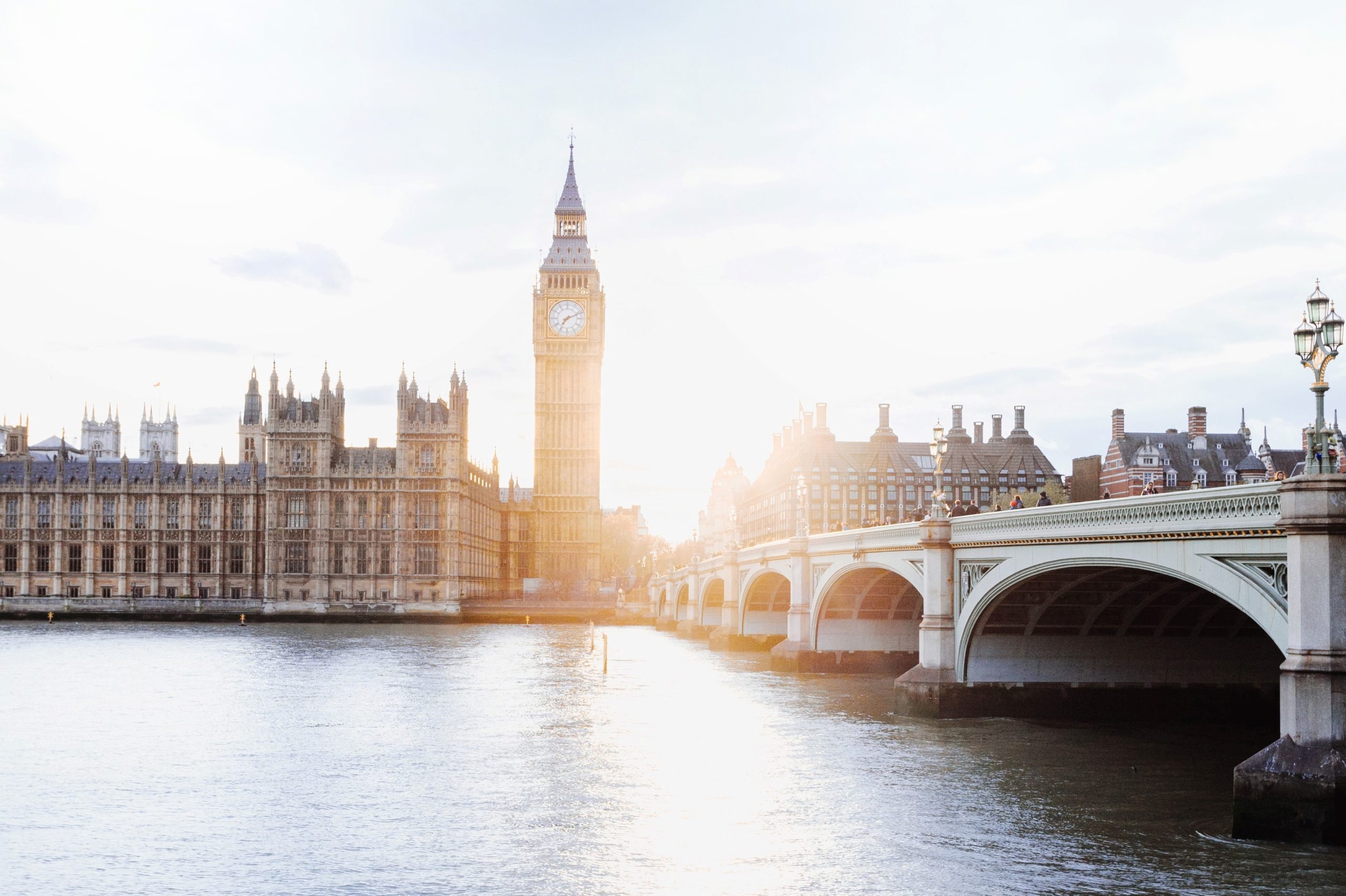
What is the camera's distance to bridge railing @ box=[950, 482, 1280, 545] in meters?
20.5

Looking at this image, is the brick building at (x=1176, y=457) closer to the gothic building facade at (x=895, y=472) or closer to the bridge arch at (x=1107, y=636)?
the gothic building facade at (x=895, y=472)

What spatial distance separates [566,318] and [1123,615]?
113 m

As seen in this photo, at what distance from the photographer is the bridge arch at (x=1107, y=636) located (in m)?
32.1

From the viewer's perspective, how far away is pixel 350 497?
118375 mm

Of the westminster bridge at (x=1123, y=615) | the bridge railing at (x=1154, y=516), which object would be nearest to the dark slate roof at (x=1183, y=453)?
the westminster bridge at (x=1123, y=615)

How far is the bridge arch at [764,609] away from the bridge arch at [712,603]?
11473mm

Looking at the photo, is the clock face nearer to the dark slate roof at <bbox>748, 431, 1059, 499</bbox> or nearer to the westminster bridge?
the dark slate roof at <bbox>748, 431, 1059, 499</bbox>

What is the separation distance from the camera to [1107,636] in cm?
3491

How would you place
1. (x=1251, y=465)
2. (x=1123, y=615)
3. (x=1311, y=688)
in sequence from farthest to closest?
(x=1251, y=465), (x=1123, y=615), (x=1311, y=688)

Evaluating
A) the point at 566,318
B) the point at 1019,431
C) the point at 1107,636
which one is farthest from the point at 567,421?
the point at 1107,636

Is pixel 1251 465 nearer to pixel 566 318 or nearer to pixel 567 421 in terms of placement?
pixel 567 421

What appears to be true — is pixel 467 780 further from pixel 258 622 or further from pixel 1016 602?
pixel 258 622

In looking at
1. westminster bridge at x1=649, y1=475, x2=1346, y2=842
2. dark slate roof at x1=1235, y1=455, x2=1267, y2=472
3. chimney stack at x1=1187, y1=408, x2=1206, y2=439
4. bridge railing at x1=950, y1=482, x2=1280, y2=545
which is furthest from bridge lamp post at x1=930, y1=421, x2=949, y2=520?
chimney stack at x1=1187, y1=408, x2=1206, y2=439

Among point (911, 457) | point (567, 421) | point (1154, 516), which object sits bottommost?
point (1154, 516)
